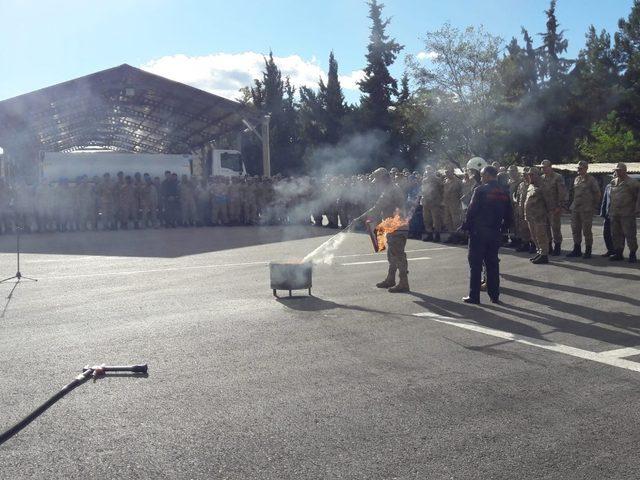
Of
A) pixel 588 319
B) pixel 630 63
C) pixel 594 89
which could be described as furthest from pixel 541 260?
pixel 630 63

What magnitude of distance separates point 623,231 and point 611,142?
31.7m

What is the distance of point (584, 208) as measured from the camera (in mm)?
13664

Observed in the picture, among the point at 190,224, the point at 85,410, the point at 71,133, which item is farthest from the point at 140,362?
the point at 71,133

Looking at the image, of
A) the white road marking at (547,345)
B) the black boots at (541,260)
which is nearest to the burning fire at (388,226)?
the white road marking at (547,345)

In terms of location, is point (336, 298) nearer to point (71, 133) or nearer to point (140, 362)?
point (140, 362)

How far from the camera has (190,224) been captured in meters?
24.3

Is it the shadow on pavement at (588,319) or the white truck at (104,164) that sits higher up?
the white truck at (104,164)

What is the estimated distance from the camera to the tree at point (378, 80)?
4484 cm

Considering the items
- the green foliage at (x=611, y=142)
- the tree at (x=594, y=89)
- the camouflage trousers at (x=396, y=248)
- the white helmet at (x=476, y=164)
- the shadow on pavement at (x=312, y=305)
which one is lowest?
the shadow on pavement at (x=312, y=305)

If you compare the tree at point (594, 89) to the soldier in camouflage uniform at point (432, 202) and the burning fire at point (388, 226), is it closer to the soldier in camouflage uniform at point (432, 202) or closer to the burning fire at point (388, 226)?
the soldier in camouflage uniform at point (432, 202)

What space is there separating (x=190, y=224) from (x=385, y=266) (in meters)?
13.0

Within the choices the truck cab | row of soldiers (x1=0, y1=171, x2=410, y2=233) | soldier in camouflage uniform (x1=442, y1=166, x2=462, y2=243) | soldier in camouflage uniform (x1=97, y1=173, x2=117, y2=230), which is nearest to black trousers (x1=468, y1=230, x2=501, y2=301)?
soldier in camouflage uniform (x1=442, y1=166, x2=462, y2=243)

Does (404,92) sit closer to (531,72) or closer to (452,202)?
(531,72)

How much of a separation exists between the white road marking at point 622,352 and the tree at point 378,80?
38232 mm
